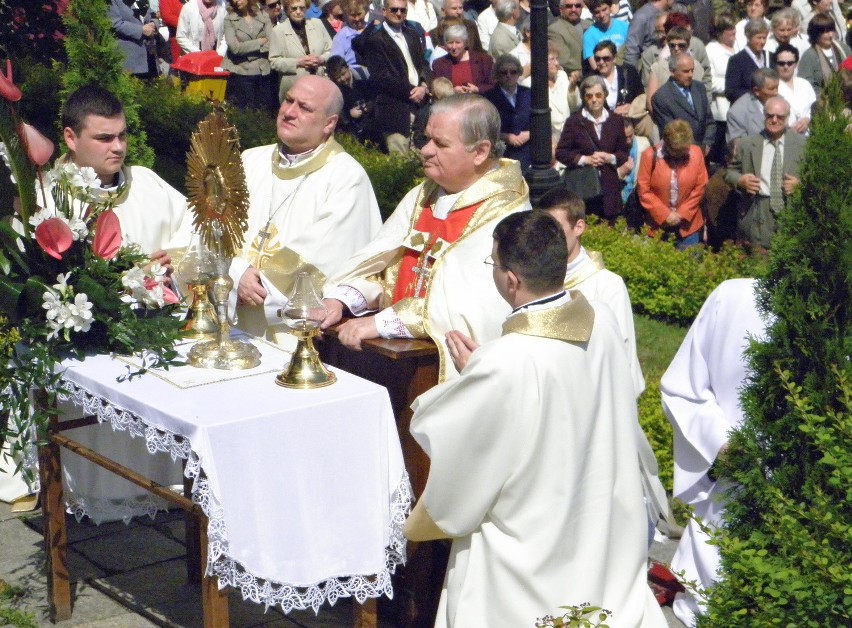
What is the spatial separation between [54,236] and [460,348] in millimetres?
1468

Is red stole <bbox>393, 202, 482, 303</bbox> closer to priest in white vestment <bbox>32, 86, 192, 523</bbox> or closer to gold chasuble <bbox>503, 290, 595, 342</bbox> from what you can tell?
priest in white vestment <bbox>32, 86, 192, 523</bbox>

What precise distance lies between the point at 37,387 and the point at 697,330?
2451mm

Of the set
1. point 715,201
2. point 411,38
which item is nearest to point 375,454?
point 715,201

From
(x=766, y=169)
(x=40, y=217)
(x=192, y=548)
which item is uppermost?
(x=40, y=217)

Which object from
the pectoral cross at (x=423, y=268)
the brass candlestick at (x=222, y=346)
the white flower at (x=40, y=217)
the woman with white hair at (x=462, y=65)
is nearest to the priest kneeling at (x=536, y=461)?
the brass candlestick at (x=222, y=346)

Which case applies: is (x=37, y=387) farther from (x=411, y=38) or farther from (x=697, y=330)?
(x=411, y=38)

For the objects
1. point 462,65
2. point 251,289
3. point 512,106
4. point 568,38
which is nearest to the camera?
point 251,289

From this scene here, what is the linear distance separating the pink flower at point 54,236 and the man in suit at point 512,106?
6600 mm

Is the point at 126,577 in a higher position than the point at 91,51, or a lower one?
lower

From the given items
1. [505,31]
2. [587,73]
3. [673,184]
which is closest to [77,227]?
[673,184]

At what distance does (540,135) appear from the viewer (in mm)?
8906

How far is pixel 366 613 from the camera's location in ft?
14.1

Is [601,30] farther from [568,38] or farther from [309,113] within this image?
[309,113]

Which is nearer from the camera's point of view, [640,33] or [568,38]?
[568,38]
